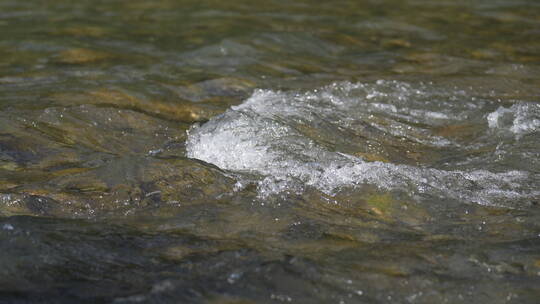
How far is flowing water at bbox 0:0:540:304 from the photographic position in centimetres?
293

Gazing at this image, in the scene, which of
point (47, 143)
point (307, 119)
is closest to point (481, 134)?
point (307, 119)

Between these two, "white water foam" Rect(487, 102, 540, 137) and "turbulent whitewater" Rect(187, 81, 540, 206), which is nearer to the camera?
"turbulent whitewater" Rect(187, 81, 540, 206)

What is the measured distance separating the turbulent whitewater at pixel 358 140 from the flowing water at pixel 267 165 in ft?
0.06

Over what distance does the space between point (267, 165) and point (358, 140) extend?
93 centimetres

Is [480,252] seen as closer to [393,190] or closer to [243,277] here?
[393,190]

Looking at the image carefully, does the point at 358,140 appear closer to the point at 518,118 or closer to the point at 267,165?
the point at 267,165

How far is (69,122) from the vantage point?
497cm

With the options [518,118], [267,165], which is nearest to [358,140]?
[267,165]

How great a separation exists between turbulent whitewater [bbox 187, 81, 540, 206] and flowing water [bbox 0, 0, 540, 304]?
0.02 metres

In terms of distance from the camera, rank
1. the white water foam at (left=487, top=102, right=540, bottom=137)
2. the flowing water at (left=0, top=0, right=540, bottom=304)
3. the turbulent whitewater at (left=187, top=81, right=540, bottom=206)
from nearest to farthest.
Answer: the flowing water at (left=0, top=0, right=540, bottom=304), the turbulent whitewater at (left=187, top=81, right=540, bottom=206), the white water foam at (left=487, top=102, right=540, bottom=137)

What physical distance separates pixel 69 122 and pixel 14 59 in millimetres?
2285

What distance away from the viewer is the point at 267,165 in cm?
417

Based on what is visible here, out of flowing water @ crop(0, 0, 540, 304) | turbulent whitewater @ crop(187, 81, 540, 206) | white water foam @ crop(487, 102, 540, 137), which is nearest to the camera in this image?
flowing water @ crop(0, 0, 540, 304)

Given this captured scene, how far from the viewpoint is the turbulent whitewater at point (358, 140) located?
13.0 ft
